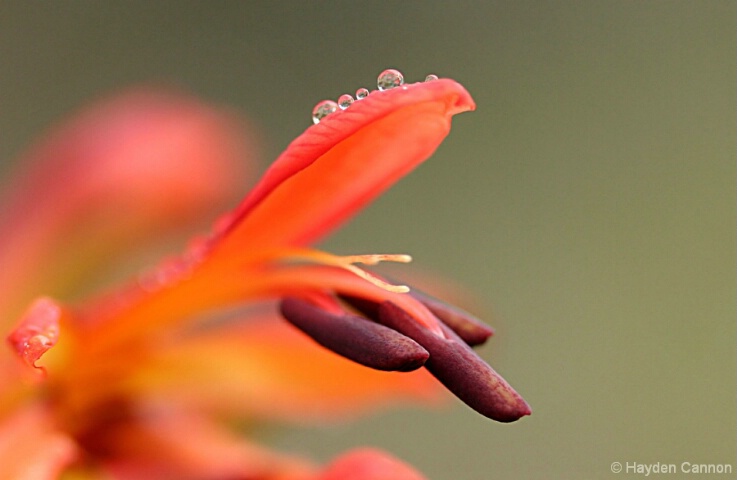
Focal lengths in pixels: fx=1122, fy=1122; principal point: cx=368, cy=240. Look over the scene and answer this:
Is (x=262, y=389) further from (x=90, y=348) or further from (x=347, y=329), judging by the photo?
(x=347, y=329)

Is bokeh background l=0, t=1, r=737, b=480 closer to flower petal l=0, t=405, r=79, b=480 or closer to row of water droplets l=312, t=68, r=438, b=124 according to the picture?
flower petal l=0, t=405, r=79, b=480

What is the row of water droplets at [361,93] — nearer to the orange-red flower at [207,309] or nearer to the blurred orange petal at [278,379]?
the orange-red flower at [207,309]

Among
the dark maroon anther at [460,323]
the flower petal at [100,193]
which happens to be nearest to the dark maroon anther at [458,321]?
the dark maroon anther at [460,323]

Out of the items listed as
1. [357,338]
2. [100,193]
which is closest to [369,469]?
[357,338]

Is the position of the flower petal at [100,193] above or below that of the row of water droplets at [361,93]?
above

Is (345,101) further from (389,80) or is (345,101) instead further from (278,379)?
(278,379)

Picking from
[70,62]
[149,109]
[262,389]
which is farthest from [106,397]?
[70,62]
